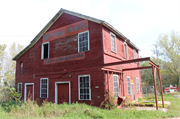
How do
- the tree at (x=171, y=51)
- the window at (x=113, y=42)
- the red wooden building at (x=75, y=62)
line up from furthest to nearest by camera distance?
the tree at (x=171, y=51) < the window at (x=113, y=42) < the red wooden building at (x=75, y=62)

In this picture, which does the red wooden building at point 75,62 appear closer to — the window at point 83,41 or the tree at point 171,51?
the window at point 83,41

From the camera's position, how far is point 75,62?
39.3 ft

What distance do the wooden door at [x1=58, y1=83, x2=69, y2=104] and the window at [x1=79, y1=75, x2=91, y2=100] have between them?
1.48 m

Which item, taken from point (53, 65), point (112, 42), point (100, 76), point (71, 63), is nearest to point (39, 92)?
point (53, 65)

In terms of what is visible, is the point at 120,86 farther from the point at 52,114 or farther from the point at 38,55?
the point at 38,55

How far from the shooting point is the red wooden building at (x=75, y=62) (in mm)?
10633

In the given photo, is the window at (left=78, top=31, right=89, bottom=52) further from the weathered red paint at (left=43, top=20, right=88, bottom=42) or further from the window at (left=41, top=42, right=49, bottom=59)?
the window at (left=41, top=42, right=49, bottom=59)

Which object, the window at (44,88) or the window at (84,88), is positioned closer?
the window at (84,88)

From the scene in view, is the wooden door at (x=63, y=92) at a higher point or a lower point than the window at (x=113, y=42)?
lower

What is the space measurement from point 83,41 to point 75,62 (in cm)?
190

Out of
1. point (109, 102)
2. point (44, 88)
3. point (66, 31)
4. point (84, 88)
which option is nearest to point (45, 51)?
point (66, 31)

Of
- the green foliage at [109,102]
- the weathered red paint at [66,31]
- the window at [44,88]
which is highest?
the weathered red paint at [66,31]

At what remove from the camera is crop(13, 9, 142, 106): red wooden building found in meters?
10.6

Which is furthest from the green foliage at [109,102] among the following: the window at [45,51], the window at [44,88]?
the window at [45,51]
